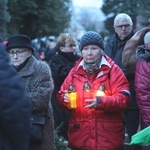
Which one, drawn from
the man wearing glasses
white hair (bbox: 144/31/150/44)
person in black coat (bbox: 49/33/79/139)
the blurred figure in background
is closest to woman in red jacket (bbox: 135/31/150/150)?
white hair (bbox: 144/31/150/44)

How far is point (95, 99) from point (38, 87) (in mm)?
596

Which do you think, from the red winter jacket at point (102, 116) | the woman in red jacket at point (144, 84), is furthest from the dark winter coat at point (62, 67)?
the woman in red jacket at point (144, 84)

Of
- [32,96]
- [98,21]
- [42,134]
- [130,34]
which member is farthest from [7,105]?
[98,21]

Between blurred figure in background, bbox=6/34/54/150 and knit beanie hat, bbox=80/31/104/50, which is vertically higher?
knit beanie hat, bbox=80/31/104/50

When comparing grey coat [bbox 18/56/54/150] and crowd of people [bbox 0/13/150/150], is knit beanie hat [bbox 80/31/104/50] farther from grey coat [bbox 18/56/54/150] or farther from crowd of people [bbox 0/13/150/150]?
grey coat [bbox 18/56/54/150]

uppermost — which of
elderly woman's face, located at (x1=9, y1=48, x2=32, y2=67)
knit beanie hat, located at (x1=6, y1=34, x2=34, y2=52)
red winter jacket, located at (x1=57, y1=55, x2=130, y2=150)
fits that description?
knit beanie hat, located at (x1=6, y1=34, x2=34, y2=52)

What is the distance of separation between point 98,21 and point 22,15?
72852mm

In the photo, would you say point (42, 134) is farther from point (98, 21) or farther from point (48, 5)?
point (98, 21)

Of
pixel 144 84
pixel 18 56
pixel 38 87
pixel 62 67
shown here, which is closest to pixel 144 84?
pixel 144 84

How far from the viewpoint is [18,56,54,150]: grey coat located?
14.4 ft

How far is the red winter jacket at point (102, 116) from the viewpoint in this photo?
180 inches

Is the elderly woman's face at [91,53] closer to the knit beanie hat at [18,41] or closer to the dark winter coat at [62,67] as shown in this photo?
the knit beanie hat at [18,41]

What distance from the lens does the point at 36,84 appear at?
4449 millimetres

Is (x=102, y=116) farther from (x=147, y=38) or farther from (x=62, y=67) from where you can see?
→ (x=62, y=67)
